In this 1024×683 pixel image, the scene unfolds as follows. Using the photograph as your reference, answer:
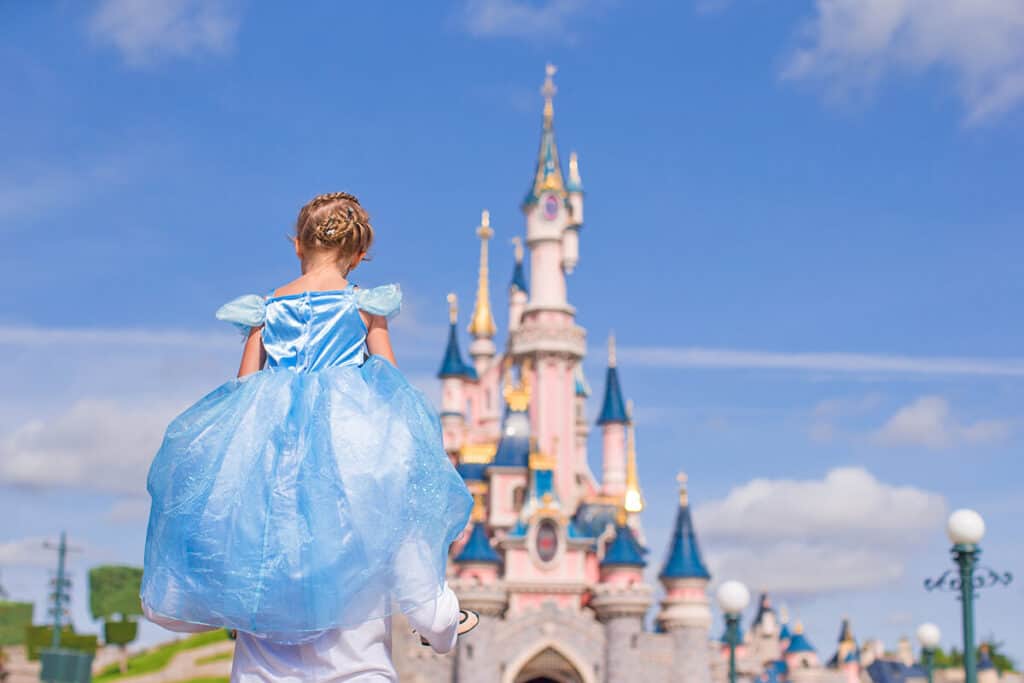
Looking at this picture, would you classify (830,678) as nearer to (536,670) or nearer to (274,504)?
(536,670)

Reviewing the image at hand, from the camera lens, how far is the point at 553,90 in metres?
46.8

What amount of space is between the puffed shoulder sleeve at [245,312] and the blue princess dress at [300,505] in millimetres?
189

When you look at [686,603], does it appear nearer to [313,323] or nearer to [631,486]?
[631,486]

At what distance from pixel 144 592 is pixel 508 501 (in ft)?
121

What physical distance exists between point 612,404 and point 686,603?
26.3 feet

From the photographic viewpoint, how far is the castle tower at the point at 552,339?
41.3 meters

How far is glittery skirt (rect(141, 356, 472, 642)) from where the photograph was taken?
3.37 meters

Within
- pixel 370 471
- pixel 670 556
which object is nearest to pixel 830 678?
pixel 670 556

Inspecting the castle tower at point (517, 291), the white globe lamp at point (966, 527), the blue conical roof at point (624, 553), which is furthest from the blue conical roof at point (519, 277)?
the white globe lamp at point (966, 527)

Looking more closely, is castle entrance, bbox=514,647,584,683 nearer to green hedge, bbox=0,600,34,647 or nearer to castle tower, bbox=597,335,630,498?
castle tower, bbox=597,335,630,498

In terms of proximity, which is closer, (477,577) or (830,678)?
(477,577)

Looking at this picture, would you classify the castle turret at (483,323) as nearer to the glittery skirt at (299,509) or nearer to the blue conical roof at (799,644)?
the blue conical roof at (799,644)

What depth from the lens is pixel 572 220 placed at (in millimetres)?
45344

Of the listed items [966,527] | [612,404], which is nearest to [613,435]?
[612,404]
